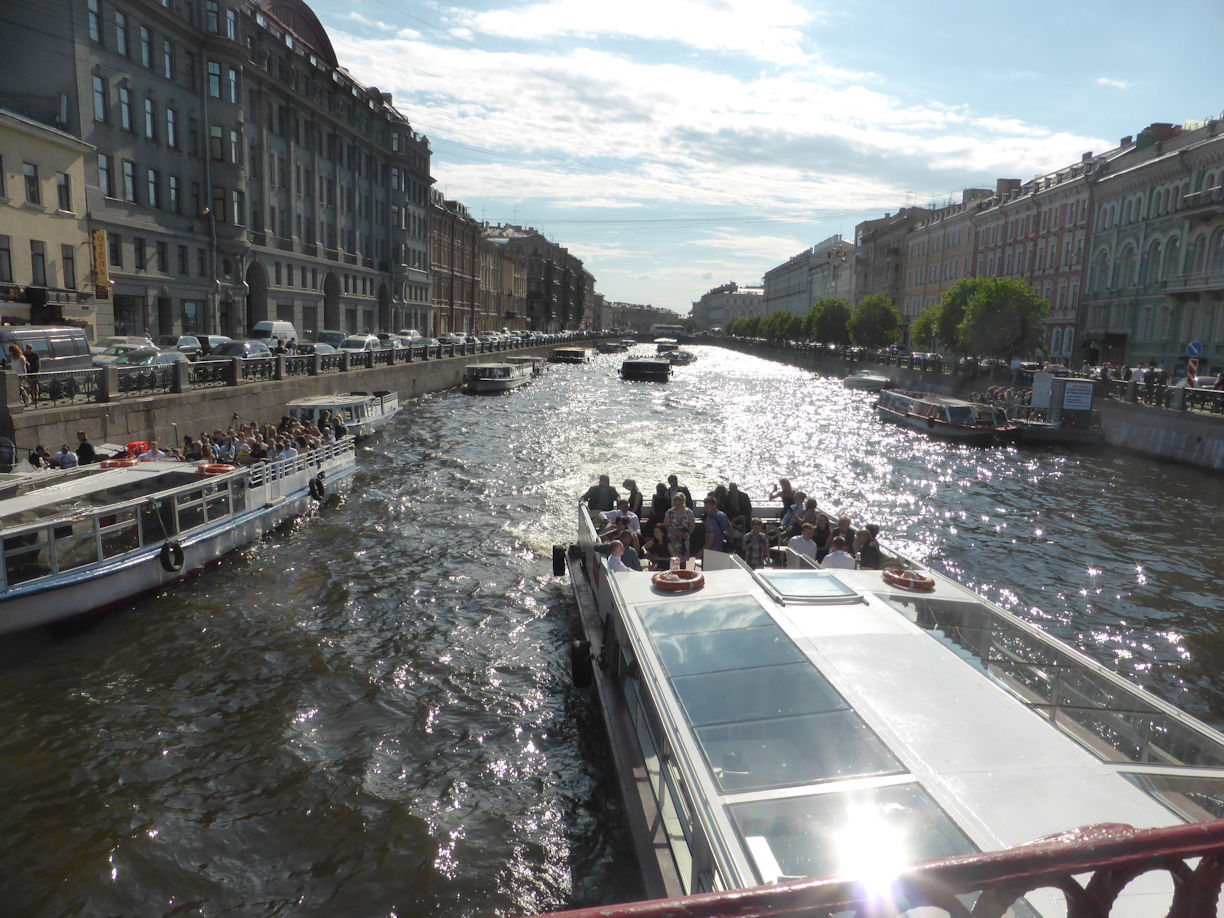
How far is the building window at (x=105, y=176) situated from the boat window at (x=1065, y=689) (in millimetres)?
39552

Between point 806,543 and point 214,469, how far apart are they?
11680mm

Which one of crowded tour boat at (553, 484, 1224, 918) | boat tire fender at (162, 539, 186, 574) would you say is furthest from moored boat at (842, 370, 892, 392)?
crowded tour boat at (553, 484, 1224, 918)

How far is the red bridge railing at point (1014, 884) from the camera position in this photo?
191 centimetres

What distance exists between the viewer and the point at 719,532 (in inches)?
478

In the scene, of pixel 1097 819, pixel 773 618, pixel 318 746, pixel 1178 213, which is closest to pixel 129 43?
pixel 318 746

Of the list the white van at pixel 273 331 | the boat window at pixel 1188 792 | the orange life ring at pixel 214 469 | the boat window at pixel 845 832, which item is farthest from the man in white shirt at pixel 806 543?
the white van at pixel 273 331

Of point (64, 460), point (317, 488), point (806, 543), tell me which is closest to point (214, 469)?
point (64, 460)

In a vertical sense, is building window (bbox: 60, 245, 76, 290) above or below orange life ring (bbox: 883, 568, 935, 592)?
above

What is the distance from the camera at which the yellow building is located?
1117 inches

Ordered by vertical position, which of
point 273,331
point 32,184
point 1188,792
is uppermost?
point 32,184

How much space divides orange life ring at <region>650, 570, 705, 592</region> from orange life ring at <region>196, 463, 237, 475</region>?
37.2ft

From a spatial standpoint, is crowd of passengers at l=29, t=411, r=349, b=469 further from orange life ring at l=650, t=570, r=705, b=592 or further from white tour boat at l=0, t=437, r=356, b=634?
orange life ring at l=650, t=570, r=705, b=592

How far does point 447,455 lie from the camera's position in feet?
92.4

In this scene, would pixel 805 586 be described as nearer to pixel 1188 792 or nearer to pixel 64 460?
pixel 1188 792
